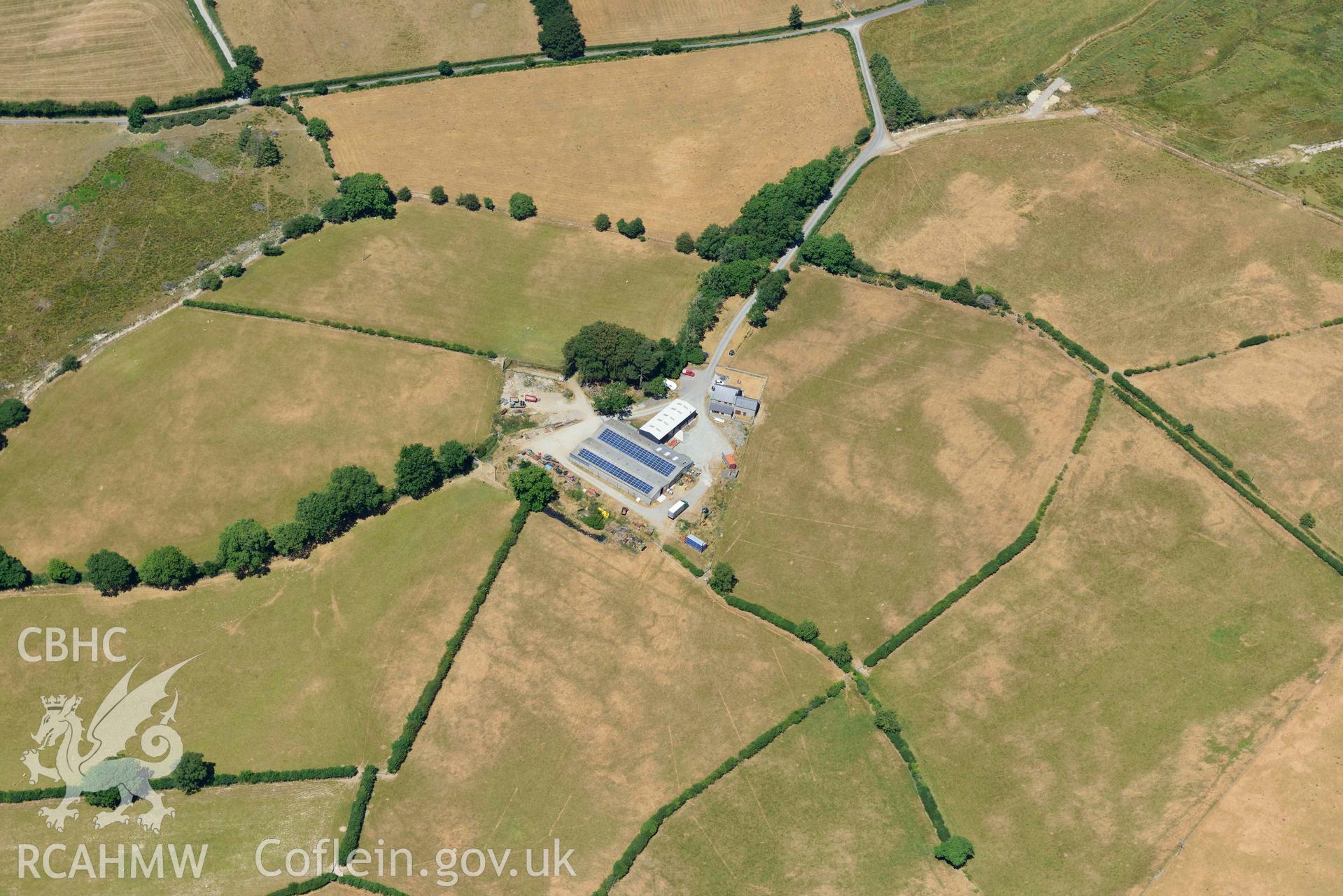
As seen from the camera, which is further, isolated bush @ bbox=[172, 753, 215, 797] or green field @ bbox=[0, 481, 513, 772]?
green field @ bbox=[0, 481, 513, 772]

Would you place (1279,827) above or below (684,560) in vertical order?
below

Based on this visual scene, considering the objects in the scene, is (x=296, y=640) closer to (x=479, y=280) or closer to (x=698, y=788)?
(x=698, y=788)

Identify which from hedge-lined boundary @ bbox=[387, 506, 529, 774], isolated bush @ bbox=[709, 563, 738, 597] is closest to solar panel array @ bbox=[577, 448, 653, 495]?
hedge-lined boundary @ bbox=[387, 506, 529, 774]

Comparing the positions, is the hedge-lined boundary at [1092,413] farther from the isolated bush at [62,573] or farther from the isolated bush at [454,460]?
the isolated bush at [62,573]

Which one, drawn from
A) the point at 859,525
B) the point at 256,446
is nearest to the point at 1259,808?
the point at 859,525

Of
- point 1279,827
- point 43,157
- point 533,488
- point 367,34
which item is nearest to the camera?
point 1279,827

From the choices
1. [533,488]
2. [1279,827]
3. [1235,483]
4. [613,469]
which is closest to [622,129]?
[613,469]

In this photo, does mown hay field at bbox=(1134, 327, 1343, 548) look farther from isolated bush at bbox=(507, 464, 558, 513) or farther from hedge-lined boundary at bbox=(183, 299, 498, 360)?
hedge-lined boundary at bbox=(183, 299, 498, 360)
